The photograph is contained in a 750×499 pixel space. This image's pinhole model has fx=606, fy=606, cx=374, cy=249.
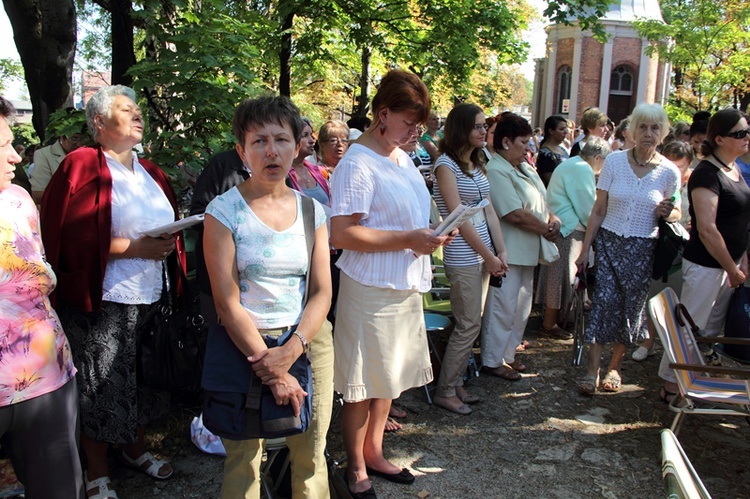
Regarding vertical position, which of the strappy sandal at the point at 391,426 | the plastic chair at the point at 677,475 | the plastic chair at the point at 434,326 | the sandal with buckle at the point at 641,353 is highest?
the plastic chair at the point at 677,475

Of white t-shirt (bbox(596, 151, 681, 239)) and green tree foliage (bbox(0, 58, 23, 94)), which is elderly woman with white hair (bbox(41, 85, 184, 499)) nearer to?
white t-shirt (bbox(596, 151, 681, 239))

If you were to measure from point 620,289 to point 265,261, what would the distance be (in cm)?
306

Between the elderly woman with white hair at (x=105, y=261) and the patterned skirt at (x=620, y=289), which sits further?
the patterned skirt at (x=620, y=289)

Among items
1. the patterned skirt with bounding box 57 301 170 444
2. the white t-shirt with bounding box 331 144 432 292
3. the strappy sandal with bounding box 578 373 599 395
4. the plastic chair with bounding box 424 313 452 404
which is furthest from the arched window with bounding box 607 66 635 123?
the patterned skirt with bounding box 57 301 170 444

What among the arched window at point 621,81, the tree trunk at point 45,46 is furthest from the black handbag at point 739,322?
the arched window at point 621,81

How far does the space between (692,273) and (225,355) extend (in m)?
3.36

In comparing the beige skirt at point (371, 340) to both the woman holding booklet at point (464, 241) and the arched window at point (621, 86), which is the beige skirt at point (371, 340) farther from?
the arched window at point (621, 86)

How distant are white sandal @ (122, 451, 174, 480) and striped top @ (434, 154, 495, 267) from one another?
81.2 inches

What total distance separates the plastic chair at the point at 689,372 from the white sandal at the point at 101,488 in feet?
9.56

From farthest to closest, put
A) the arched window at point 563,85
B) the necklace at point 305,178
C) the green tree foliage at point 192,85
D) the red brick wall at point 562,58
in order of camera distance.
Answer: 1. the arched window at point 563,85
2. the red brick wall at point 562,58
3. the green tree foliage at point 192,85
4. the necklace at point 305,178

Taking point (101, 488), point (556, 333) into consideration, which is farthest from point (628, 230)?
point (101, 488)

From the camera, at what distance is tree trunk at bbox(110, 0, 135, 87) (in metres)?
5.52

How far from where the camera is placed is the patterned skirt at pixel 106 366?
113 inches

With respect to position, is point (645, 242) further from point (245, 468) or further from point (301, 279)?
point (245, 468)
